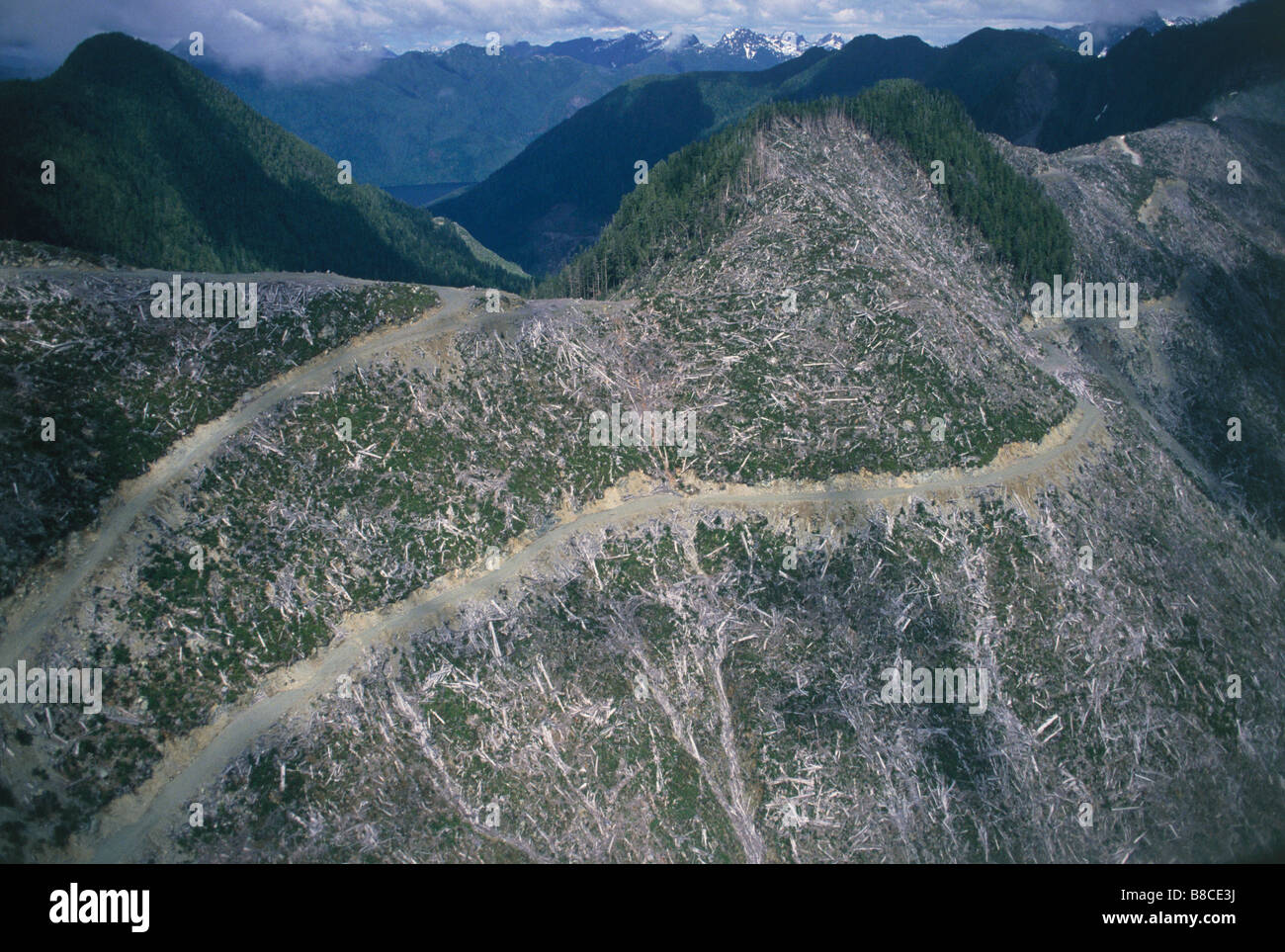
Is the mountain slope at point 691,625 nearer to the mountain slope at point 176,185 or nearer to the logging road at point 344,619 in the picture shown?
the logging road at point 344,619

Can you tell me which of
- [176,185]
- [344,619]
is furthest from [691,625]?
[176,185]

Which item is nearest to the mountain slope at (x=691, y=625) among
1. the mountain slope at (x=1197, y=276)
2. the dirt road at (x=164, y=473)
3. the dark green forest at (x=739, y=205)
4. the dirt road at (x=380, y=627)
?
the dirt road at (x=380, y=627)

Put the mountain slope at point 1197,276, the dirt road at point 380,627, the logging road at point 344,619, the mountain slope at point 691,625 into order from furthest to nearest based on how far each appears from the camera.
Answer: the mountain slope at point 1197,276 < the mountain slope at point 691,625 < the logging road at point 344,619 < the dirt road at point 380,627

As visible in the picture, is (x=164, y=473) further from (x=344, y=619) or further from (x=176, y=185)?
(x=176, y=185)

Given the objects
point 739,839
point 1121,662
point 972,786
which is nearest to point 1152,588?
point 1121,662

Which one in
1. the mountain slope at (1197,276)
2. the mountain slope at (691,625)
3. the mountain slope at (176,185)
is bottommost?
the mountain slope at (691,625)

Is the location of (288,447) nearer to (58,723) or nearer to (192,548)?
(192,548)

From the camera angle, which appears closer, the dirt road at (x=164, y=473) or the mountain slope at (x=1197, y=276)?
the dirt road at (x=164, y=473)
